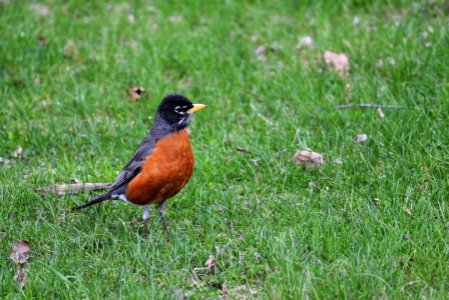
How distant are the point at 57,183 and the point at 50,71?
6.80ft

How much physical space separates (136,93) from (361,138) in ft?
7.77

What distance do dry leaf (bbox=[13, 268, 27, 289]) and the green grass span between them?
0.11 ft

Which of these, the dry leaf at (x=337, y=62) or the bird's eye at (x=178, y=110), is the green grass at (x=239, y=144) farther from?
the bird's eye at (x=178, y=110)

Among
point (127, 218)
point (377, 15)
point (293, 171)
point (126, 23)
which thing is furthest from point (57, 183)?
point (377, 15)

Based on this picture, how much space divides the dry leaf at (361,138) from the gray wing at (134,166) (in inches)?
64.6

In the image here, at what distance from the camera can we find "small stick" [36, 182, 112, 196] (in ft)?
17.8

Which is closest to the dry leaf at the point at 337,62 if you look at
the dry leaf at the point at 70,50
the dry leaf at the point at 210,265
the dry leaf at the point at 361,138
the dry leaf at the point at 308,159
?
the dry leaf at the point at 361,138

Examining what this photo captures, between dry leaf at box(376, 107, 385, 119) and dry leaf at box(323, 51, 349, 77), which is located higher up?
dry leaf at box(323, 51, 349, 77)

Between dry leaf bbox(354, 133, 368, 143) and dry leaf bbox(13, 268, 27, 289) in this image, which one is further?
dry leaf bbox(354, 133, 368, 143)

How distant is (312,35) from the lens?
7.64 meters

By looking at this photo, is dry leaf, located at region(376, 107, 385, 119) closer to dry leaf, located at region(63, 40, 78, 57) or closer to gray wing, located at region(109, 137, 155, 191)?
gray wing, located at region(109, 137, 155, 191)

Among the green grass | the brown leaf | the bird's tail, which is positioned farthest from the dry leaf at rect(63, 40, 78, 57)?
the brown leaf

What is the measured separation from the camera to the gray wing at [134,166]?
5.17 meters

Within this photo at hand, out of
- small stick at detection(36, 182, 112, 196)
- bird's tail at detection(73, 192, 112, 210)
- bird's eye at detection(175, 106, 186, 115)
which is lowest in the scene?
small stick at detection(36, 182, 112, 196)
